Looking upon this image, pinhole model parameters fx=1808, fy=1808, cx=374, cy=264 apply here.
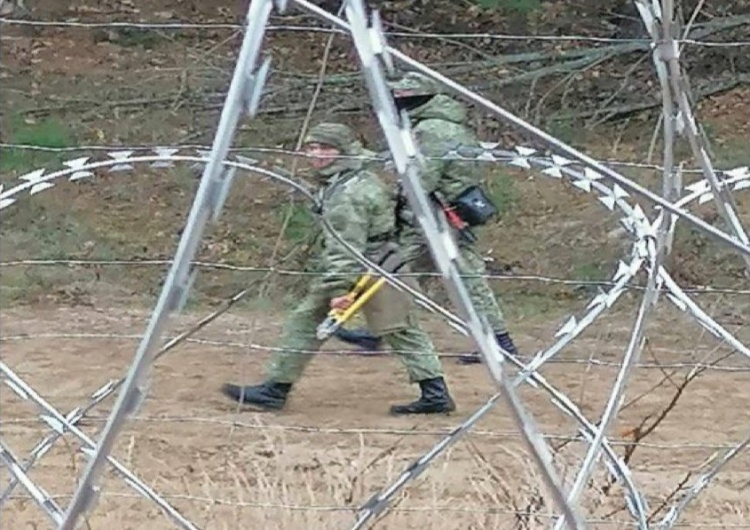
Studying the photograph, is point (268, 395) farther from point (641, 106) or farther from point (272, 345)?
point (641, 106)

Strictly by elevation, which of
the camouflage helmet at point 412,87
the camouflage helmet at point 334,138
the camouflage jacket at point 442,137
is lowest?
the camouflage helmet at point 334,138

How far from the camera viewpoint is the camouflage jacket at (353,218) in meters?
6.40

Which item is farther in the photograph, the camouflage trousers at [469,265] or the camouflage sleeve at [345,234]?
the camouflage trousers at [469,265]

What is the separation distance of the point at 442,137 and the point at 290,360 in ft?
3.37

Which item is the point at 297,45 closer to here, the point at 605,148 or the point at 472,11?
the point at 472,11

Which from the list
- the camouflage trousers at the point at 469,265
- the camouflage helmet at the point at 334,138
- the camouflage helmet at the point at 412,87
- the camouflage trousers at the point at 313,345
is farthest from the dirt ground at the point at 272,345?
the camouflage helmet at the point at 412,87

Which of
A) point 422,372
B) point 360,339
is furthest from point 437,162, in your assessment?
point 360,339

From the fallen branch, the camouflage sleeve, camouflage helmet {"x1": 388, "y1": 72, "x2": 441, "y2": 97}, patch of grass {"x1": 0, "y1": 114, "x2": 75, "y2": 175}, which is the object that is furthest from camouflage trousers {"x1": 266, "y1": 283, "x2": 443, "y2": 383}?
the fallen branch

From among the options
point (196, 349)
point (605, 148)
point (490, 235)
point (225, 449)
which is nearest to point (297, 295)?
point (196, 349)

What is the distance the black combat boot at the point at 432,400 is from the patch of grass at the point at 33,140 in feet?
15.3

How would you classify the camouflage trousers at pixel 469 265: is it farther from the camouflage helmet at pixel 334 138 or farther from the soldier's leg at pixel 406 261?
the camouflage helmet at pixel 334 138

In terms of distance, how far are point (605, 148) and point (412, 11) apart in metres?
3.22

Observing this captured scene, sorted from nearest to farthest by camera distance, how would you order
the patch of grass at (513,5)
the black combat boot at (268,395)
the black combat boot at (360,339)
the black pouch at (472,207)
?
1. the black combat boot at (268,395)
2. the black pouch at (472,207)
3. the black combat boot at (360,339)
4. the patch of grass at (513,5)

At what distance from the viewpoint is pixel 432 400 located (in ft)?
22.3
